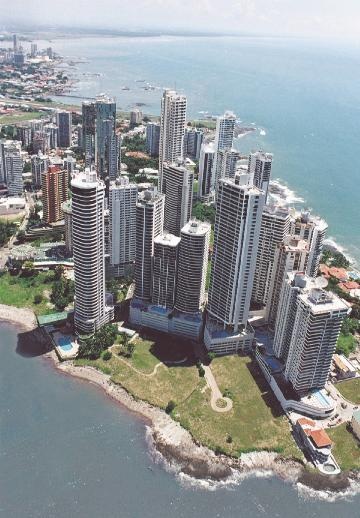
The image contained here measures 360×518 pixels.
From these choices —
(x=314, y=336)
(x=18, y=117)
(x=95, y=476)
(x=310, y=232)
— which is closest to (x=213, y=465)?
(x=95, y=476)

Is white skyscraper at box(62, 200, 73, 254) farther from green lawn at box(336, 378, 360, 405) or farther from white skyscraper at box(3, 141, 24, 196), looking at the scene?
green lawn at box(336, 378, 360, 405)

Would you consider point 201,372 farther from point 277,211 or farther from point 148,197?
point 277,211

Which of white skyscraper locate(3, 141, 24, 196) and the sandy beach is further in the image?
white skyscraper locate(3, 141, 24, 196)

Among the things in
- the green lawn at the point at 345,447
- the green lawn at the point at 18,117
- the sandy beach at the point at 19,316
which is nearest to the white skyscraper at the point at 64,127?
the green lawn at the point at 18,117

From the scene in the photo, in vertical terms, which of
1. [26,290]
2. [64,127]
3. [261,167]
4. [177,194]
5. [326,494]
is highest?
[261,167]

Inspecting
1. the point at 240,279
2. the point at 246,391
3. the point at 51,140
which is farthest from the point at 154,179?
the point at 246,391

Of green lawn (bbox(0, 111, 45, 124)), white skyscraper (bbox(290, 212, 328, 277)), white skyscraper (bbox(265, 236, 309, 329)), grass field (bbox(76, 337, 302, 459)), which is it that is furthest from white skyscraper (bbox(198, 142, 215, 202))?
green lawn (bbox(0, 111, 45, 124))

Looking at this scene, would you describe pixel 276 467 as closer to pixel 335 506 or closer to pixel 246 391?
pixel 335 506
